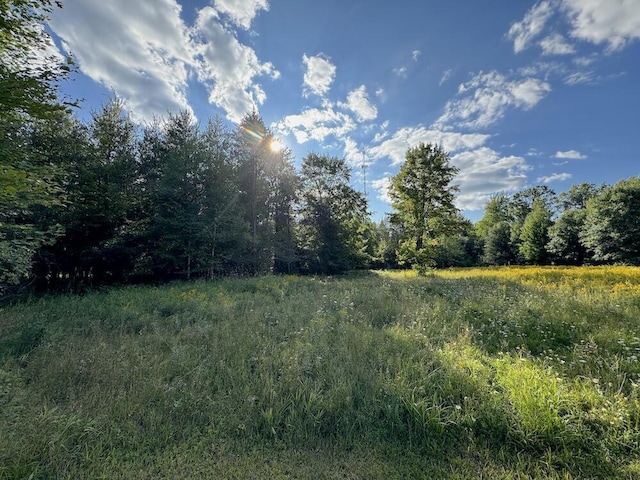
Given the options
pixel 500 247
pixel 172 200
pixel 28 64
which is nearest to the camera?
pixel 28 64

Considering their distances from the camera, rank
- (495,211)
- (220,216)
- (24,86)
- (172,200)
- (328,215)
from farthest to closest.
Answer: (495,211) < (328,215) < (220,216) < (172,200) < (24,86)

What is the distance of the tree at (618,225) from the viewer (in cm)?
2531

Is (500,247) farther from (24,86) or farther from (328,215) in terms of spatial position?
(24,86)

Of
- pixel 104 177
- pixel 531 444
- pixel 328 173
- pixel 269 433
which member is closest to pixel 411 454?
pixel 531 444

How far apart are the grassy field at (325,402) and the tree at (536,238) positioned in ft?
117

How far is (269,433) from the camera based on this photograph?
2.70 meters

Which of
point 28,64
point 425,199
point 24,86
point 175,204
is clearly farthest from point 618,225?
point 28,64

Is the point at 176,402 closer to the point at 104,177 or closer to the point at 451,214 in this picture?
the point at 104,177

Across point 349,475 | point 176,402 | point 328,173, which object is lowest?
point 349,475

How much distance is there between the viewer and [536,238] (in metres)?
33.7

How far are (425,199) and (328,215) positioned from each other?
7.91m

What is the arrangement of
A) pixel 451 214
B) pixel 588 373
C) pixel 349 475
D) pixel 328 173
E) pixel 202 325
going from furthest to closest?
pixel 328 173, pixel 451 214, pixel 202 325, pixel 588 373, pixel 349 475

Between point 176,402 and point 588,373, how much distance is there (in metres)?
5.18

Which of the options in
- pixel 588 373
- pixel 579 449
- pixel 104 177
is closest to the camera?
pixel 579 449
